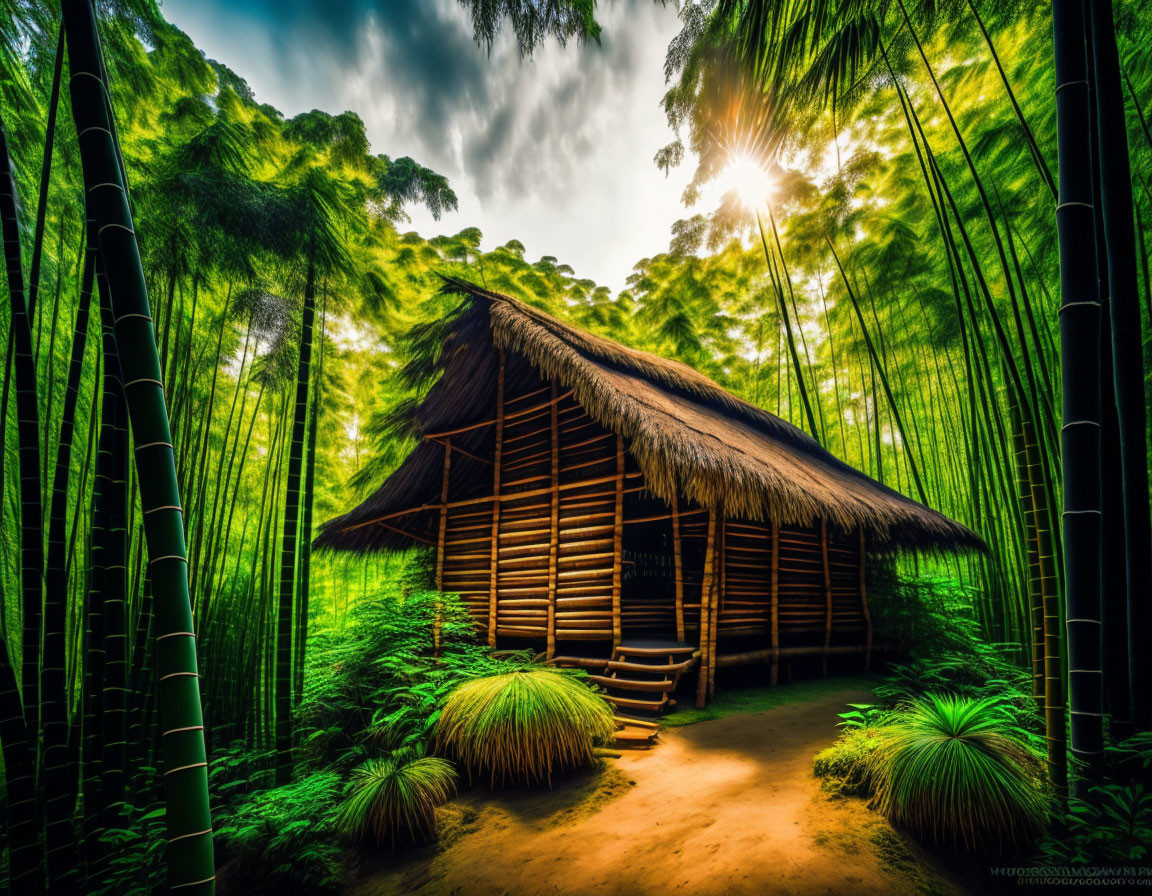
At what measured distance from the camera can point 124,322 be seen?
137cm

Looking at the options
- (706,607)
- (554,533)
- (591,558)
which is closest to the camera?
(706,607)

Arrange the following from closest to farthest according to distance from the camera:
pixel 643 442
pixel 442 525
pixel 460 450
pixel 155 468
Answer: pixel 155 468 → pixel 643 442 → pixel 460 450 → pixel 442 525

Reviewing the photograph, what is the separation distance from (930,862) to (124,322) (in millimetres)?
3711

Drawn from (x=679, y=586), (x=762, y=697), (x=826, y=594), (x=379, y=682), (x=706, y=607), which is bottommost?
(x=762, y=697)

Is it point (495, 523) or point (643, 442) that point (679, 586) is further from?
point (495, 523)

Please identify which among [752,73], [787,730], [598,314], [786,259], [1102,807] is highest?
[598,314]

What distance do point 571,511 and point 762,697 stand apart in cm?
293

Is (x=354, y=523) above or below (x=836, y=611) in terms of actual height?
above

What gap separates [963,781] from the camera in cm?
220

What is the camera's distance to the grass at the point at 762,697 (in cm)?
457

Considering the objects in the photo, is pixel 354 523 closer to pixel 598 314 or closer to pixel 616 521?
pixel 616 521

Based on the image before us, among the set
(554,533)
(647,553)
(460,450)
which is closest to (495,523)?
(554,533)

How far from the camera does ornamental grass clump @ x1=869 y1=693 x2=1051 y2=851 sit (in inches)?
84.1

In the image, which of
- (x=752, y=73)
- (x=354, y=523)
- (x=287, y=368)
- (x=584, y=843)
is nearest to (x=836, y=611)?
(x=584, y=843)
